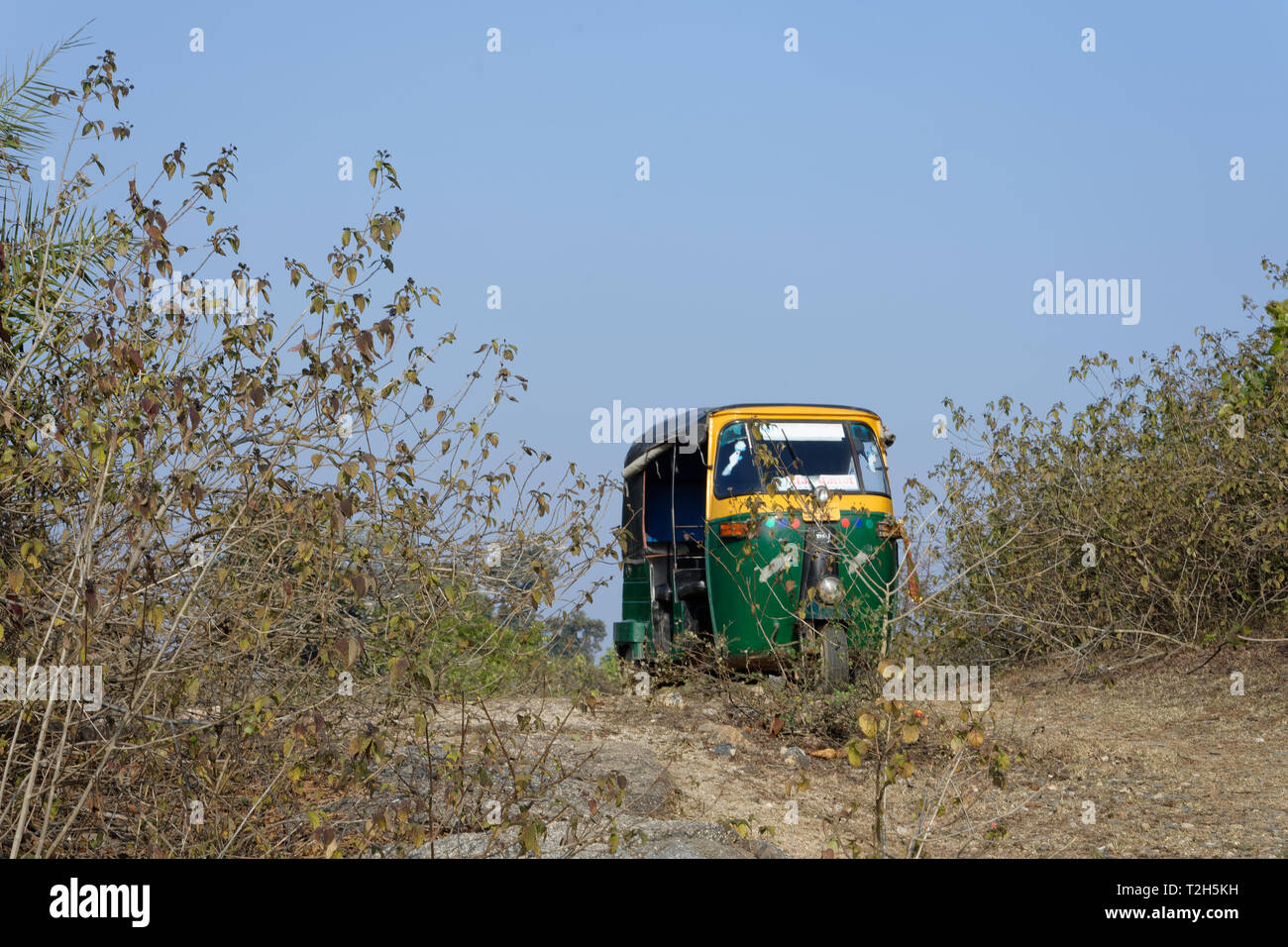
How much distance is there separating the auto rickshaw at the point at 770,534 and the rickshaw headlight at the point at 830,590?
0.03 feet

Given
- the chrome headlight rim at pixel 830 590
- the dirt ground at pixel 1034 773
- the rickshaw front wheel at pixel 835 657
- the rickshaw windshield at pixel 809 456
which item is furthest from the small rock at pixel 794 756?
the rickshaw windshield at pixel 809 456

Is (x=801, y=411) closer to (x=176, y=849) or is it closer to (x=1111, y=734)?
(x=1111, y=734)

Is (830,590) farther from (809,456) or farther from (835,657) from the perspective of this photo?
(809,456)

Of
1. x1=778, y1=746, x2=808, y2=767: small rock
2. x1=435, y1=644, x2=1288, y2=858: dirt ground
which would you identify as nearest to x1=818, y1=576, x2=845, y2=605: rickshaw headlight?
x1=435, y1=644, x2=1288, y2=858: dirt ground

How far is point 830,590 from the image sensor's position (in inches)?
328

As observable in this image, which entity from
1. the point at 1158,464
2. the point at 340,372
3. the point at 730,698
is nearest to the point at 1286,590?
the point at 1158,464

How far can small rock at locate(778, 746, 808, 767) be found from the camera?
730 centimetres

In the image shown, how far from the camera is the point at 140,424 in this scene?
416 centimetres

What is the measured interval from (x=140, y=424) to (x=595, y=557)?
212cm

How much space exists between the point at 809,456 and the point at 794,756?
9.53ft

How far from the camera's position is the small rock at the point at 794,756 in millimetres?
7301

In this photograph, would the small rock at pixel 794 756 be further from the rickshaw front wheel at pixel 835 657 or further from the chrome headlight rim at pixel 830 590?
the chrome headlight rim at pixel 830 590

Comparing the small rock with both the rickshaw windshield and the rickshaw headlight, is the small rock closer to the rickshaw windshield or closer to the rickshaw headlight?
the rickshaw headlight

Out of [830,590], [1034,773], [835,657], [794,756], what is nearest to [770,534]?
[830,590]
